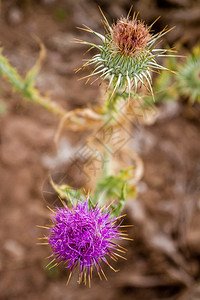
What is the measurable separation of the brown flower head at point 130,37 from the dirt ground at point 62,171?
2.15m

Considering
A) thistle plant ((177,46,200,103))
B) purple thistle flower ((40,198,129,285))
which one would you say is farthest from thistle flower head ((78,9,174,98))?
thistle plant ((177,46,200,103))

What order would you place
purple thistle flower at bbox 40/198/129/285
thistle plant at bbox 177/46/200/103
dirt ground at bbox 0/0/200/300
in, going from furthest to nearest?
dirt ground at bbox 0/0/200/300 → thistle plant at bbox 177/46/200/103 → purple thistle flower at bbox 40/198/129/285

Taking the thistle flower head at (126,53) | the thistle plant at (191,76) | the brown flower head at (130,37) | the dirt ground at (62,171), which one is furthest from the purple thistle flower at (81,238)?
the thistle plant at (191,76)

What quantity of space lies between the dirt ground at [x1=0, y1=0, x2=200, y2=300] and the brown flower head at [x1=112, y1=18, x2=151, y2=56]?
215 cm

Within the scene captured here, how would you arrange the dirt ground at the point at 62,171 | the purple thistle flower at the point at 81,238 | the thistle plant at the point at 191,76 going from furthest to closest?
the dirt ground at the point at 62,171
the thistle plant at the point at 191,76
the purple thistle flower at the point at 81,238

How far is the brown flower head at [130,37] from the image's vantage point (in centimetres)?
197

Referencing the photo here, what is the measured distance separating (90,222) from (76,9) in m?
4.07

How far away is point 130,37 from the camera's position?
194 cm

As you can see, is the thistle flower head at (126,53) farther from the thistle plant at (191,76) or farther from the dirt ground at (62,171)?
the dirt ground at (62,171)

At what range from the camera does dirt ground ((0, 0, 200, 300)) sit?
411cm

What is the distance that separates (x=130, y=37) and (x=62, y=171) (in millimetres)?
2780

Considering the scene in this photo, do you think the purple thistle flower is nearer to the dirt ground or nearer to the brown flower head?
the brown flower head

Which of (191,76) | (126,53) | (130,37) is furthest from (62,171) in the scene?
(130,37)

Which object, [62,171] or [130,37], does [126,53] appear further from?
[62,171]
